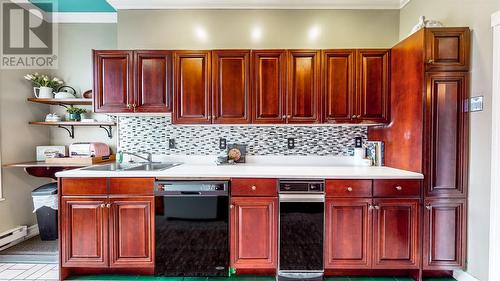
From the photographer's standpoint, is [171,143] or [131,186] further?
[171,143]

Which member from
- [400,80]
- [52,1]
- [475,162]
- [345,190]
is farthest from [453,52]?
[52,1]

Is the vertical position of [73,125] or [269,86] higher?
[269,86]

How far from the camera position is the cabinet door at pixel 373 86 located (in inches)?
101

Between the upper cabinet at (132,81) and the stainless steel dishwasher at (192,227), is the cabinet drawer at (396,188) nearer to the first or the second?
the stainless steel dishwasher at (192,227)

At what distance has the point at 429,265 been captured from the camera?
2166mm

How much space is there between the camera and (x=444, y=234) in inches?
84.7

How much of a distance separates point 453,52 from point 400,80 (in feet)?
1.41

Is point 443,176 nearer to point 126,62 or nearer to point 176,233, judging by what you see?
point 176,233

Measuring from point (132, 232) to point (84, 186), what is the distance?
22.8 inches

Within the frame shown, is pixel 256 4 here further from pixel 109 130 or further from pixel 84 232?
pixel 84 232

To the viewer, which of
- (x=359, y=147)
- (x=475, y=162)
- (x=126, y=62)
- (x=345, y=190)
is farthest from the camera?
(x=359, y=147)

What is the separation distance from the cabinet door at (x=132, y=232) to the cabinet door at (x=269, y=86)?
1.32 metres

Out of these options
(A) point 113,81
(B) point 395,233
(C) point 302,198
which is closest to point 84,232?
(A) point 113,81

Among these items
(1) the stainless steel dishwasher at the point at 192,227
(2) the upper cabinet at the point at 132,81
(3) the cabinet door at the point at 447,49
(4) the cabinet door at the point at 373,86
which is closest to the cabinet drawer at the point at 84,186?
(1) the stainless steel dishwasher at the point at 192,227
